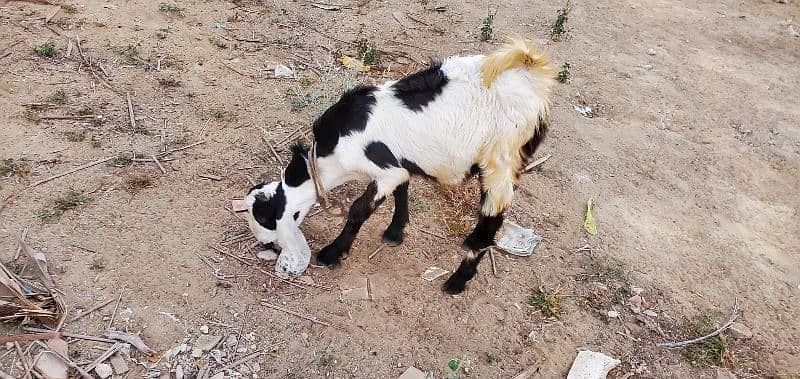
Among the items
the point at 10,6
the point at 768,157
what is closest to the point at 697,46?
the point at 768,157

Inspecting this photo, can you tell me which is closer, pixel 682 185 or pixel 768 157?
pixel 682 185

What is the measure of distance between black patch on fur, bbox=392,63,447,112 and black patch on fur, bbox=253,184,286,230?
3.32ft

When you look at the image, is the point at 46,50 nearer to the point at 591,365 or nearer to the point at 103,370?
the point at 103,370

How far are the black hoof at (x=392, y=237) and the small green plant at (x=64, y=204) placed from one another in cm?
214

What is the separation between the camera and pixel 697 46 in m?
7.65

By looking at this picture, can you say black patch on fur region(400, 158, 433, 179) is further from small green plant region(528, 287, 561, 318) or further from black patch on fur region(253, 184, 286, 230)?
small green plant region(528, 287, 561, 318)

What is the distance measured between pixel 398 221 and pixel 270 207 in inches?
38.6

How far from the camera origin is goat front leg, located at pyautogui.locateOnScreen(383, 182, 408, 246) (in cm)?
430

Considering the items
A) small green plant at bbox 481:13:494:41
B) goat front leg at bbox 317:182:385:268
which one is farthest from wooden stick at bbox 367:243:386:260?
small green plant at bbox 481:13:494:41

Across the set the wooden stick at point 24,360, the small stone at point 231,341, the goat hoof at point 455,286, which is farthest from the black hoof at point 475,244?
the wooden stick at point 24,360

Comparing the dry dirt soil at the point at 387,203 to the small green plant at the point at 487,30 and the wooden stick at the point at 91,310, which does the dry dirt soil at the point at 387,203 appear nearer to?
the wooden stick at the point at 91,310

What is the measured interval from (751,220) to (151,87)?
5375 mm

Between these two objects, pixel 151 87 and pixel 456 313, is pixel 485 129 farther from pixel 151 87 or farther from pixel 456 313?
pixel 151 87

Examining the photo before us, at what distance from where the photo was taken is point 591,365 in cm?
377
